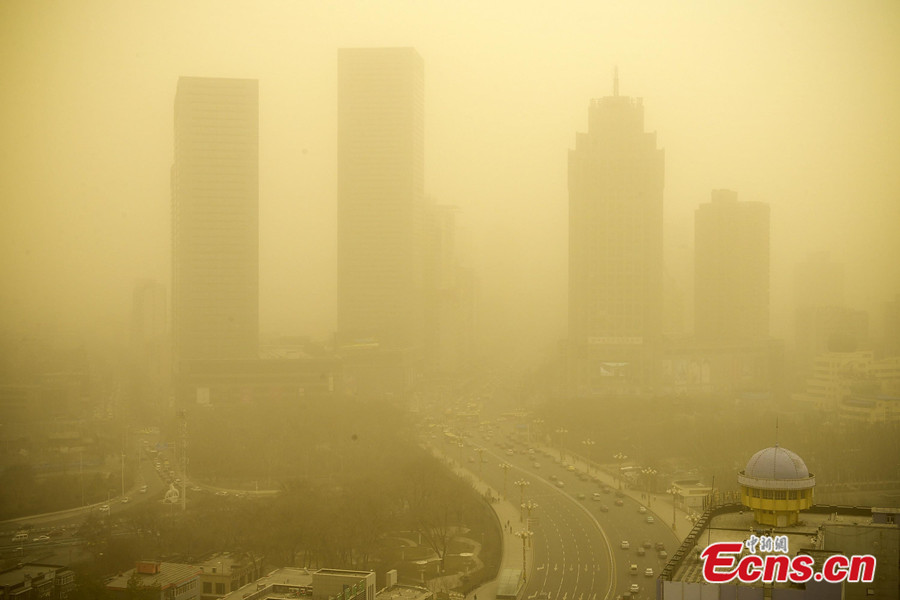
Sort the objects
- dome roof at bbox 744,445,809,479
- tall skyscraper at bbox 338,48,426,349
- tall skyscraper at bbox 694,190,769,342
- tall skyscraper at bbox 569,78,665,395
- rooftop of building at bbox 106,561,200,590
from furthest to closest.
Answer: tall skyscraper at bbox 694,190,769,342, tall skyscraper at bbox 338,48,426,349, tall skyscraper at bbox 569,78,665,395, rooftop of building at bbox 106,561,200,590, dome roof at bbox 744,445,809,479

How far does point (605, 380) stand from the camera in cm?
3459

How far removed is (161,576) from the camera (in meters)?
12.5

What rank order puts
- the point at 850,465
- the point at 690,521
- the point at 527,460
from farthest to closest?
the point at 527,460
the point at 850,465
the point at 690,521

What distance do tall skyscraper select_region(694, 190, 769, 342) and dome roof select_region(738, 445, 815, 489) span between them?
107 feet

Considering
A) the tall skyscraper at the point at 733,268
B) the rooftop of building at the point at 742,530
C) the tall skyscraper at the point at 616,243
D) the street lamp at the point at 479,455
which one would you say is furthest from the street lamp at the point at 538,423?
the rooftop of building at the point at 742,530

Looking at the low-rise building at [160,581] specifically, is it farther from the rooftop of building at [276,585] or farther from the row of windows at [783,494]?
the row of windows at [783,494]

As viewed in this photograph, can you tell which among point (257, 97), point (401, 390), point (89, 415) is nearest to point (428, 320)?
point (401, 390)

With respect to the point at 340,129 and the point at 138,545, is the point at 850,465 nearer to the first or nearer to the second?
the point at 138,545

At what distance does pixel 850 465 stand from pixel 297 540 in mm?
12255

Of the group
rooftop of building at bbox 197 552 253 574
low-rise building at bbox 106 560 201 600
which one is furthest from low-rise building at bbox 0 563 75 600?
rooftop of building at bbox 197 552 253 574

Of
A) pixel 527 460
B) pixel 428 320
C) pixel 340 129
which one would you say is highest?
pixel 340 129

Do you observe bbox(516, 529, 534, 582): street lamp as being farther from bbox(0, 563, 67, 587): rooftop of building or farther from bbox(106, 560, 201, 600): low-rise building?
bbox(0, 563, 67, 587): rooftop of building

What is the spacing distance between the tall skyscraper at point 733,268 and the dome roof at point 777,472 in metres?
32.7

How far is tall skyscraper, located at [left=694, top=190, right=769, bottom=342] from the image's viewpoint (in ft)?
129
